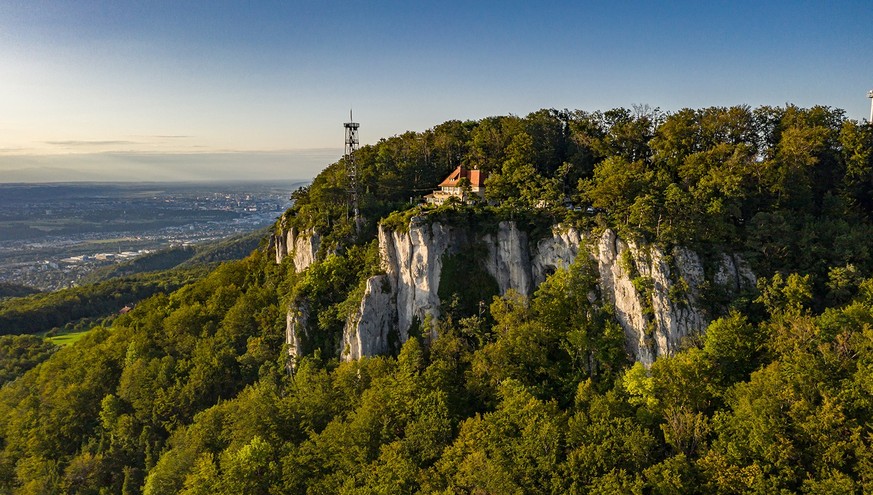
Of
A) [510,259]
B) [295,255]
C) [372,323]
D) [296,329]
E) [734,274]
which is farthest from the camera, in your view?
[295,255]

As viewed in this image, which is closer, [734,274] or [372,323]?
[734,274]

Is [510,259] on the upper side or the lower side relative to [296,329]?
upper

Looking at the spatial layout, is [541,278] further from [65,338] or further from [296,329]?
[65,338]

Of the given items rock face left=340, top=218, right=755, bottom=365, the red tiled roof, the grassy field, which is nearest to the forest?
rock face left=340, top=218, right=755, bottom=365

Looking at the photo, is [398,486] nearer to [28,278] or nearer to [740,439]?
[740,439]

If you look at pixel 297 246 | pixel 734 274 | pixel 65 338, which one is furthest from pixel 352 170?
pixel 65 338

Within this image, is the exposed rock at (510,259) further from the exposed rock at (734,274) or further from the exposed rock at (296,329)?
the exposed rock at (296,329)
